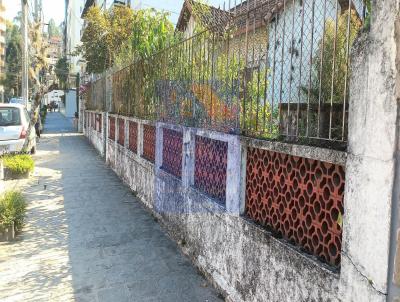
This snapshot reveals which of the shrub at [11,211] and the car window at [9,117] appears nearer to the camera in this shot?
the shrub at [11,211]

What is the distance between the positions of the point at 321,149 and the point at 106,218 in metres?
5.03

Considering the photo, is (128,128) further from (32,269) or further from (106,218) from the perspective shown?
(32,269)

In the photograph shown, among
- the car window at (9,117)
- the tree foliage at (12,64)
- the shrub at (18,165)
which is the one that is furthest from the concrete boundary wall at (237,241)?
the tree foliage at (12,64)

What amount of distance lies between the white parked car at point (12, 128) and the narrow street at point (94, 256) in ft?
12.3

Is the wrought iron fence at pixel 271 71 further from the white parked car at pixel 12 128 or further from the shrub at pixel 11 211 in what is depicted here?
the white parked car at pixel 12 128

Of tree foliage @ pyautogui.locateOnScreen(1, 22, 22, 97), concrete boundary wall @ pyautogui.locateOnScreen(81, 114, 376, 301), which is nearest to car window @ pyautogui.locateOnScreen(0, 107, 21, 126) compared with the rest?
concrete boundary wall @ pyautogui.locateOnScreen(81, 114, 376, 301)

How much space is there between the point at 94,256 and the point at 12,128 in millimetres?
8246

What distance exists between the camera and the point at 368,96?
231cm

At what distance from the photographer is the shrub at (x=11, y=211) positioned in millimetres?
5734

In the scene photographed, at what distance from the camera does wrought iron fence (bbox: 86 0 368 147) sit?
293 cm

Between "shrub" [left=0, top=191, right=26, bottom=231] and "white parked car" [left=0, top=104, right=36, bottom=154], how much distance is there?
6.27 metres

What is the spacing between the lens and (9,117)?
12.2 meters

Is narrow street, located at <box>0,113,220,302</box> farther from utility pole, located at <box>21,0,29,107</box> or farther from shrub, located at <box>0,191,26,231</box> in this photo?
utility pole, located at <box>21,0,29,107</box>

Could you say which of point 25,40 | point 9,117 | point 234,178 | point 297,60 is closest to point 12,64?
point 25,40
